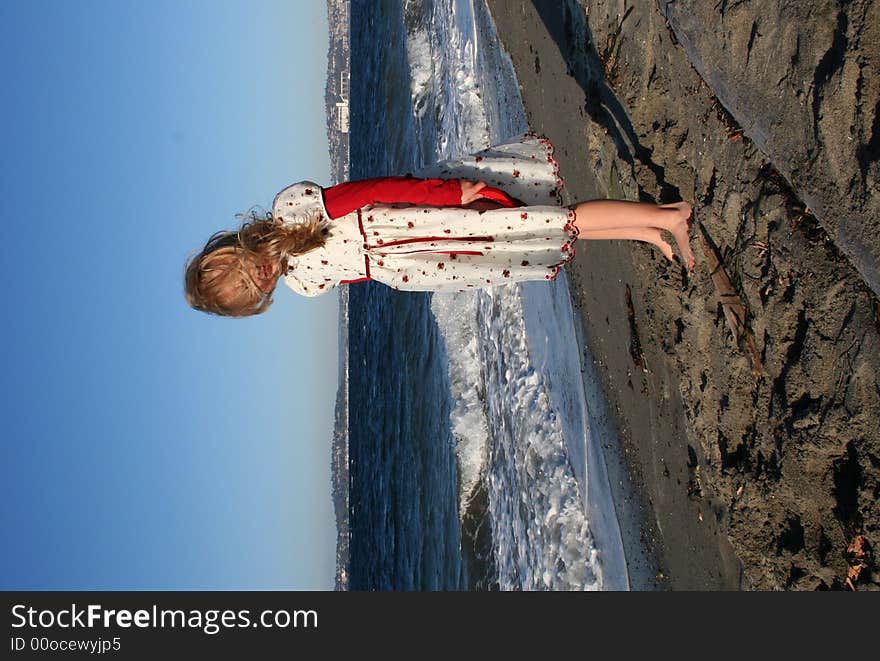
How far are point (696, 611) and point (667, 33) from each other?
228 cm

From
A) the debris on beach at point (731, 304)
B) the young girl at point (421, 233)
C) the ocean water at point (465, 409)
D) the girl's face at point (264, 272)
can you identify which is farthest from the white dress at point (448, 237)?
the ocean water at point (465, 409)

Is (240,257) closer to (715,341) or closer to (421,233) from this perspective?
(421,233)

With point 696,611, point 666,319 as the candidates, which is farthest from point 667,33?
point 696,611

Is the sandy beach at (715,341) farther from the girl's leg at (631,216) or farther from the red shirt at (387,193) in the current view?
the red shirt at (387,193)

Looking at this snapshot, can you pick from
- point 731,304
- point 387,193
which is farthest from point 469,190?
point 731,304

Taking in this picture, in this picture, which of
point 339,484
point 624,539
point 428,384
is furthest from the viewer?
point 339,484

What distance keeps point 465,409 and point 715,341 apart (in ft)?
10.2

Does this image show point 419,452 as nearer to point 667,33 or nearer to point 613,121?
point 613,121

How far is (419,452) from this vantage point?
6.77 meters

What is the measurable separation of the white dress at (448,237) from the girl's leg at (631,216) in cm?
6

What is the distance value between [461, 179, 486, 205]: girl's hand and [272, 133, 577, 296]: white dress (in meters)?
0.06

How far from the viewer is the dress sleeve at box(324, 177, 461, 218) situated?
8.07 ft

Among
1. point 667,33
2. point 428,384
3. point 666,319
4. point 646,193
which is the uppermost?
point 428,384

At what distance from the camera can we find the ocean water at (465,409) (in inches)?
159
